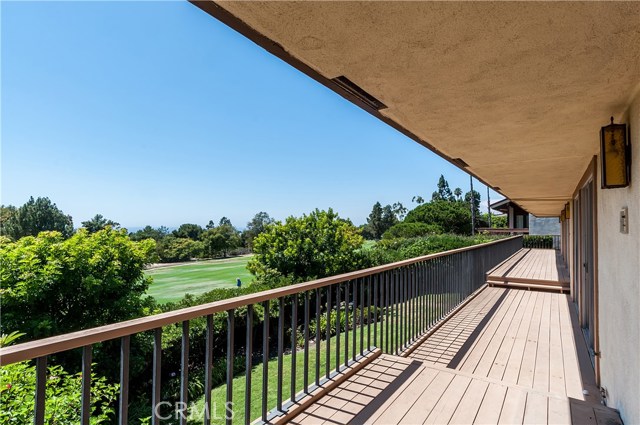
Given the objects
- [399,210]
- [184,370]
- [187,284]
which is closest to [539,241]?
[184,370]

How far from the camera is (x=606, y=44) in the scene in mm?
1221

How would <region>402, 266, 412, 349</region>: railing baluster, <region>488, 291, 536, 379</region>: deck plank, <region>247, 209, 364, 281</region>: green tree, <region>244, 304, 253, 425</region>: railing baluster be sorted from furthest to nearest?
<region>247, 209, 364, 281</region>: green tree, <region>402, 266, 412, 349</region>: railing baluster, <region>488, 291, 536, 379</region>: deck plank, <region>244, 304, 253, 425</region>: railing baluster

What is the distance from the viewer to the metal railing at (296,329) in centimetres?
116

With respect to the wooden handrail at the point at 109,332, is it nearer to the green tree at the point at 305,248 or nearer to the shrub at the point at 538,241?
the green tree at the point at 305,248

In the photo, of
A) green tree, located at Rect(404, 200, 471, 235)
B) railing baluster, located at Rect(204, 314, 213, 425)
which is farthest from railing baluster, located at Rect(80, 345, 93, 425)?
green tree, located at Rect(404, 200, 471, 235)

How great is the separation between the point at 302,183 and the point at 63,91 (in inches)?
2062

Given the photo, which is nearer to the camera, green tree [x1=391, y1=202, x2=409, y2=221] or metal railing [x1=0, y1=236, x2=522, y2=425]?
metal railing [x1=0, y1=236, x2=522, y2=425]

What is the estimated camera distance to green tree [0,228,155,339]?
3939 millimetres

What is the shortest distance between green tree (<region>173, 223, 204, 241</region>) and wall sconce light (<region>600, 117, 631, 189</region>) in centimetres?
4982

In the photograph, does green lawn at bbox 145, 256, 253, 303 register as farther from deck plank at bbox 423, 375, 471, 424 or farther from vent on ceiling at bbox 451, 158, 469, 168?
deck plank at bbox 423, 375, 471, 424

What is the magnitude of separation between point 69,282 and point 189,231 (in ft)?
158

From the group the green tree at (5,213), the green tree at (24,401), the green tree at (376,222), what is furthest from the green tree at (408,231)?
the green tree at (5,213)

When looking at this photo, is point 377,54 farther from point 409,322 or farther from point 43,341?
point 409,322

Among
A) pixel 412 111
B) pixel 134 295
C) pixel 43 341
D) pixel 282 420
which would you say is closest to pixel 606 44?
pixel 412 111
